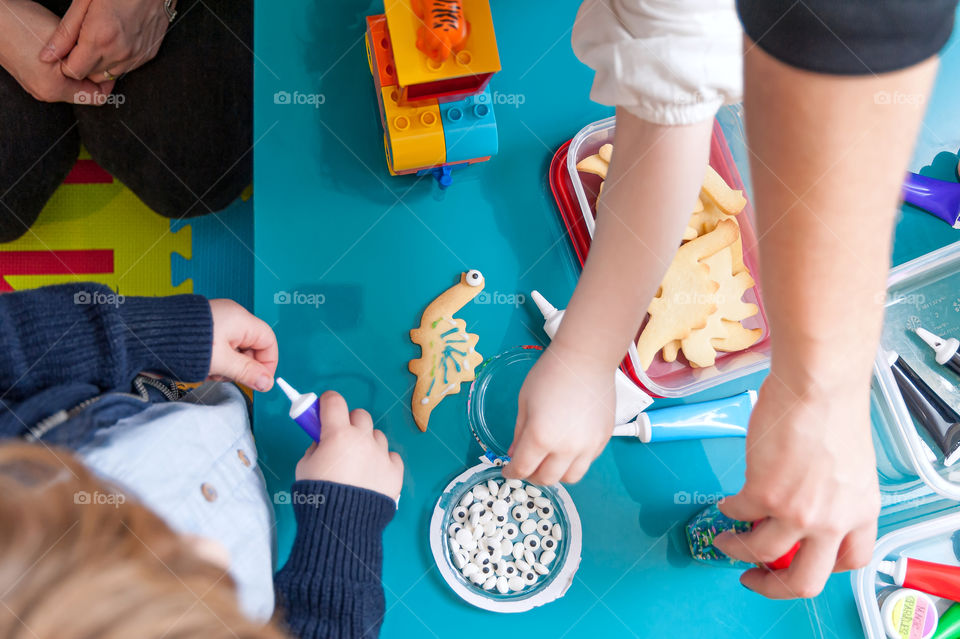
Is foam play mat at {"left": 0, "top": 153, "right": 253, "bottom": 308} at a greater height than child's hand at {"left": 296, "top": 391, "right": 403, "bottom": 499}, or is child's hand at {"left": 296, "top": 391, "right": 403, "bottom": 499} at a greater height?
child's hand at {"left": 296, "top": 391, "right": 403, "bottom": 499}

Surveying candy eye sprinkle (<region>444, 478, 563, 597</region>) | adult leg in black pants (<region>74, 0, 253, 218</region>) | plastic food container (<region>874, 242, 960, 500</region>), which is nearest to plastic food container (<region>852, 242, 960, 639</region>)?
plastic food container (<region>874, 242, 960, 500</region>)

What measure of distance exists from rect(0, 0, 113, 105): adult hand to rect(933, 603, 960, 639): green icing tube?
1.26m

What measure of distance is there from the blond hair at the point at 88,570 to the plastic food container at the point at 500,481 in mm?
272

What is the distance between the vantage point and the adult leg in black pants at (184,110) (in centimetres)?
89

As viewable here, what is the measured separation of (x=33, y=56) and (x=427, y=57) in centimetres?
61

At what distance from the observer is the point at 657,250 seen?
54cm

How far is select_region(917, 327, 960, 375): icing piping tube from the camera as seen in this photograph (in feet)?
2.47

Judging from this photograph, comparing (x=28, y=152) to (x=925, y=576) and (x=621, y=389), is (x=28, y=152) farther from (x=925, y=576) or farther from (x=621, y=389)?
(x=925, y=576)

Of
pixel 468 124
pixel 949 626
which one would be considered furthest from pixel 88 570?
pixel 949 626

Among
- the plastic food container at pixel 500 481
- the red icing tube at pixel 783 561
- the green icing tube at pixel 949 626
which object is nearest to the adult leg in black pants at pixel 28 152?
the plastic food container at pixel 500 481

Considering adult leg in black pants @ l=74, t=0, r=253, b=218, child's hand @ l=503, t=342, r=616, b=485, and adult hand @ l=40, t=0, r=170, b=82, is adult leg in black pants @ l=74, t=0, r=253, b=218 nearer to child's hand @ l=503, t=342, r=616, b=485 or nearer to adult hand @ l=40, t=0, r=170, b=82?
adult hand @ l=40, t=0, r=170, b=82

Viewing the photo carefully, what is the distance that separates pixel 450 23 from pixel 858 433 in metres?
0.46

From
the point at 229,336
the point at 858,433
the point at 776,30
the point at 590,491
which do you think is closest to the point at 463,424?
the point at 590,491

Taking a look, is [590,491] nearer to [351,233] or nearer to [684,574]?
[684,574]
